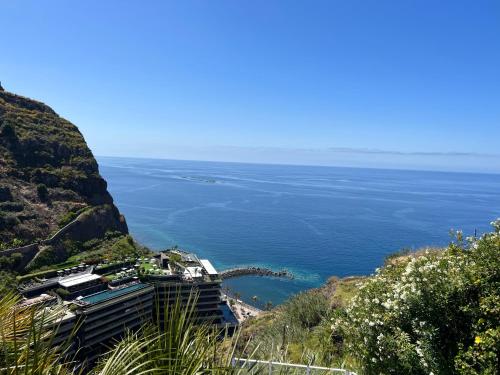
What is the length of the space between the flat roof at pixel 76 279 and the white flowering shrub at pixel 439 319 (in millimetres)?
32883

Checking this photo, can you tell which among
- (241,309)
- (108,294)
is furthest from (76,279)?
(241,309)

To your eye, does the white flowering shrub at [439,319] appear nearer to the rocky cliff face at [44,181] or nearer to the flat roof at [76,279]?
the flat roof at [76,279]

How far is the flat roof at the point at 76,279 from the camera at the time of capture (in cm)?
3349

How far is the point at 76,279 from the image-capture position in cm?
3488

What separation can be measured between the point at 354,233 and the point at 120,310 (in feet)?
186

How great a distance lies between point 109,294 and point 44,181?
30.9 metres

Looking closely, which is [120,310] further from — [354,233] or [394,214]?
[394,214]

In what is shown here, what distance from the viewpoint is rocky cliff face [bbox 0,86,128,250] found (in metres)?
46.2

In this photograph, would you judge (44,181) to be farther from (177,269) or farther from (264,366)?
(264,366)

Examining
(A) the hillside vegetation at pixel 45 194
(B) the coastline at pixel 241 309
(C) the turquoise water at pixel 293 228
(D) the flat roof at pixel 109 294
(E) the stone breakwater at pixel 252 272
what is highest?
(A) the hillside vegetation at pixel 45 194

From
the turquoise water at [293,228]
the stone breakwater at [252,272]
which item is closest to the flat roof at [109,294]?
the turquoise water at [293,228]

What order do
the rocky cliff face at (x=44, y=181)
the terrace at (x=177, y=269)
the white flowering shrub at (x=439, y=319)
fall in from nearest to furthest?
the white flowering shrub at (x=439, y=319), the terrace at (x=177, y=269), the rocky cliff face at (x=44, y=181)

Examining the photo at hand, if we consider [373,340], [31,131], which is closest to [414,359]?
[373,340]

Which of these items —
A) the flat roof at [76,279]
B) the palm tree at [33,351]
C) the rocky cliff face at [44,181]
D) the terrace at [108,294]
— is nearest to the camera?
the palm tree at [33,351]
